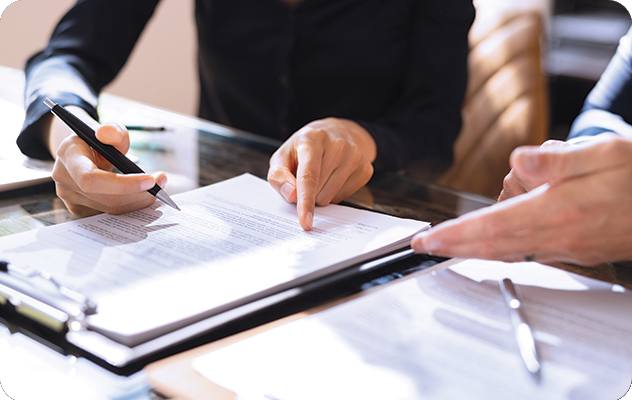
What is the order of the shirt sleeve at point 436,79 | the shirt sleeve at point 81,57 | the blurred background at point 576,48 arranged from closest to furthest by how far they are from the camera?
the shirt sleeve at point 81,57
the shirt sleeve at point 436,79
the blurred background at point 576,48

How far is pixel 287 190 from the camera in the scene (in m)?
0.51

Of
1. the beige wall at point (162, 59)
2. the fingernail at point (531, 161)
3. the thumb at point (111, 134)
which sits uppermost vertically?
the fingernail at point (531, 161)

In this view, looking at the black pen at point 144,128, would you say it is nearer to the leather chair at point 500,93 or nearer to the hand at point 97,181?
the hand at point 97,181

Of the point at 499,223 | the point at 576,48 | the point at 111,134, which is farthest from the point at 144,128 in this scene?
the point at 576,48

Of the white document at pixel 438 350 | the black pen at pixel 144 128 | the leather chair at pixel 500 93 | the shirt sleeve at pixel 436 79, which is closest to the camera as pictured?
the white document at pixel 438 350

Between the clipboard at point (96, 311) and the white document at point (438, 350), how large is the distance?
23 mm

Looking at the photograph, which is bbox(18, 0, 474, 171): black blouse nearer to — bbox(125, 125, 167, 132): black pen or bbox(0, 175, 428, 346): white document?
bbox(125, 125, 167, 132): black pen

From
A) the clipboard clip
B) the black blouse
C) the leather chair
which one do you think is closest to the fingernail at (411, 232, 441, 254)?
the clipboard clip

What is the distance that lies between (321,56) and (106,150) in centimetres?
63

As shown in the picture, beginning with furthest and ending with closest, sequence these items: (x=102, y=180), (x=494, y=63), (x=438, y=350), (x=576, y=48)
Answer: (x=576, y=48) → (x=494, y=63) → (x=102, y=180) → (x=438, y=350)

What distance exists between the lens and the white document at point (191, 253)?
1.05 feet

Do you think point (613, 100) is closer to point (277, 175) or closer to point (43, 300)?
point (277, 175)

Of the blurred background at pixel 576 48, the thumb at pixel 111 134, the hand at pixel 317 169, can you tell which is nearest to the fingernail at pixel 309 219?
the hand at pixel 317 169

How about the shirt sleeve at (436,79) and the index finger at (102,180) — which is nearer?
the index finger at (102,180)
